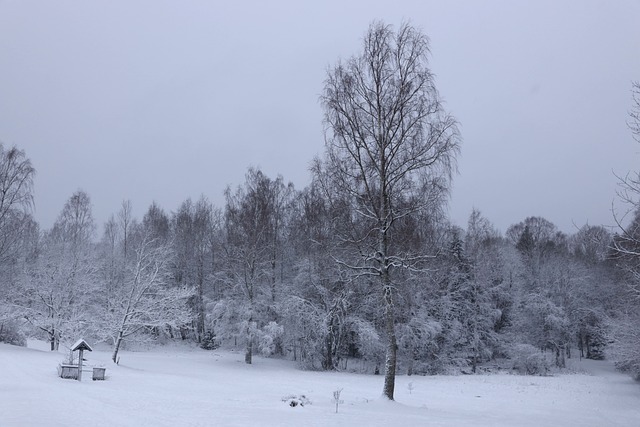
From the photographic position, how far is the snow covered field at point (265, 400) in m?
11.7

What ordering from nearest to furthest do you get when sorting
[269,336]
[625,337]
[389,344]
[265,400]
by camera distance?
[389,344], [265,400], [625,337], [269,336]

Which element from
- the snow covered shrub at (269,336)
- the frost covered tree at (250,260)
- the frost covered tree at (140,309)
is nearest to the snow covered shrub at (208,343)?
the frost covered tree at (250,260)

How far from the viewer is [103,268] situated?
45.3 meters

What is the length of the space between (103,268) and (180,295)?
1850 centimetres

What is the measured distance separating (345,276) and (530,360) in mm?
18994

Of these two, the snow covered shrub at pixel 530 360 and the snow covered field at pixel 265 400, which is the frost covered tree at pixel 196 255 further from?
the snow covered shrub at pixel 530 360

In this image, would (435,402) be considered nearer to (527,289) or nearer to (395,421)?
(395,421)

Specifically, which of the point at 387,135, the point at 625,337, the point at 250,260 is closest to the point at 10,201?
the point at 250,260

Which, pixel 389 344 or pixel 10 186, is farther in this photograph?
pixel 10 186

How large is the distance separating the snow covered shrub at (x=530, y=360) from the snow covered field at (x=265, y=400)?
22.8 ft

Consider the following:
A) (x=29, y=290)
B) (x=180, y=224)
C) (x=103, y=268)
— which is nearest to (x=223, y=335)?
(x=29, y=290)

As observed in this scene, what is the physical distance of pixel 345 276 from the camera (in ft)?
107

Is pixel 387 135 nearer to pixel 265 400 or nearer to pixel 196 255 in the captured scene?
pixel 265 400

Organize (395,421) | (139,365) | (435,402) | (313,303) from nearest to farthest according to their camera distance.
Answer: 1. (395,421)
2. (435,402)
3. (139,365)
4. (313,303)
